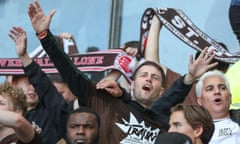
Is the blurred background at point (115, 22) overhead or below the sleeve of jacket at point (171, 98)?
overhead

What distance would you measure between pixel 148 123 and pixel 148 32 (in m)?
1.50

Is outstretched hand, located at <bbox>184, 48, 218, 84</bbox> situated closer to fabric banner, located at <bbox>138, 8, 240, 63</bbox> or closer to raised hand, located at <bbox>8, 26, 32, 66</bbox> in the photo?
fabric banner, located at <bbox>138, 8, 240, 63</bbox>

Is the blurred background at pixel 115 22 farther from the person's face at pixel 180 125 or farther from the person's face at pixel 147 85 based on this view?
the person's face at pixel 180 125

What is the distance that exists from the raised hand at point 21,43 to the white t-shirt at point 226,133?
4.69 feet

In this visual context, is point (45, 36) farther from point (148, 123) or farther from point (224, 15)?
point (224, 15)

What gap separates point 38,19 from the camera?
5434mm

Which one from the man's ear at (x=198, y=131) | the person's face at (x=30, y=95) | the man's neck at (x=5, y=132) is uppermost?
the person's face at (x=30, y=95)

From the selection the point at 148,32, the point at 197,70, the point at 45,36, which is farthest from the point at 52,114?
the point at 148,32

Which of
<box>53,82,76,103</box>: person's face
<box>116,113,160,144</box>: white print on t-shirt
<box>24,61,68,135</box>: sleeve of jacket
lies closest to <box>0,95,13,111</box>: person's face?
<box>24,61,68,135</box>: sleeve of jacket

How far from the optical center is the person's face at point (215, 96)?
17.7ft

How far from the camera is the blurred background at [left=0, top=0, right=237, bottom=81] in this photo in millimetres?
7723

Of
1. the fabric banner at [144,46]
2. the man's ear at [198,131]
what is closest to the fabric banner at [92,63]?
the fabric banner at [144,46]

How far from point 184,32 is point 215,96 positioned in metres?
0.99

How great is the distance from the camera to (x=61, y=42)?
21.7 feet
